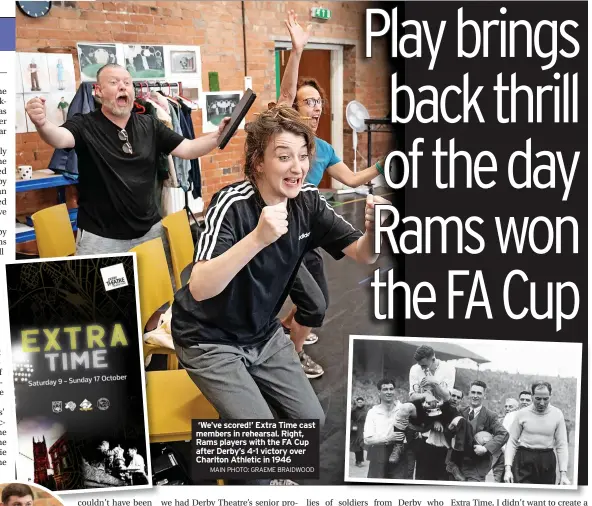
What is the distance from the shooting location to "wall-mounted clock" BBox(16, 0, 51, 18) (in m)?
1.73

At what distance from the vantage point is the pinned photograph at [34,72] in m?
1.75

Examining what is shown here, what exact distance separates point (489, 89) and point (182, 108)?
2.94 ft

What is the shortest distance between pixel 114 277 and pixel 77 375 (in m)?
0.31

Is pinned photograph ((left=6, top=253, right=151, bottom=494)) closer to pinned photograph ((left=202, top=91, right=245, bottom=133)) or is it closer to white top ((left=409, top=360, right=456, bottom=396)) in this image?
pinned photograph ((left=202, top=91, right=245, bottom=133))

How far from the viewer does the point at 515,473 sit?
6.10ft

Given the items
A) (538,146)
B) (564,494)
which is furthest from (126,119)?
(564,494)

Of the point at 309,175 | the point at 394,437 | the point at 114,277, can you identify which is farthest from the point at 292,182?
the point at 394,437

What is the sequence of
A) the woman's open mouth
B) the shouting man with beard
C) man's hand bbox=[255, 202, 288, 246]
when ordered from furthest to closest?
the shouting man with beard → the woman's open mouth → man's hand bbox=[255, 202, 288, 246]

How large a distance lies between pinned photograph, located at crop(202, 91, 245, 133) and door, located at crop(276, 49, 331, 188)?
0.45ft

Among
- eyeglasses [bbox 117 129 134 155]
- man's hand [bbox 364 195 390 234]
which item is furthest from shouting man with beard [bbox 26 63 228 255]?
man's hand [bbox 364 195 390 234]

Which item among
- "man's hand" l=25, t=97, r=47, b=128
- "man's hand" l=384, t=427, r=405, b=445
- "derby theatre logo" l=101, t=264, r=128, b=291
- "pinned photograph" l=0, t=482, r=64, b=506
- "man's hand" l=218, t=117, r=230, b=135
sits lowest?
"pinned photograph" l=0, t=482, r=64, b=506

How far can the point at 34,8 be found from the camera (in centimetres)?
173

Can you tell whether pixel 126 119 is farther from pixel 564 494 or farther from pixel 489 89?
pixel 564 494

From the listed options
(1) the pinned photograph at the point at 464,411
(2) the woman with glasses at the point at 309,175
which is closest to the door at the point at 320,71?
(2) the woman with glasses at the point at 309,175
